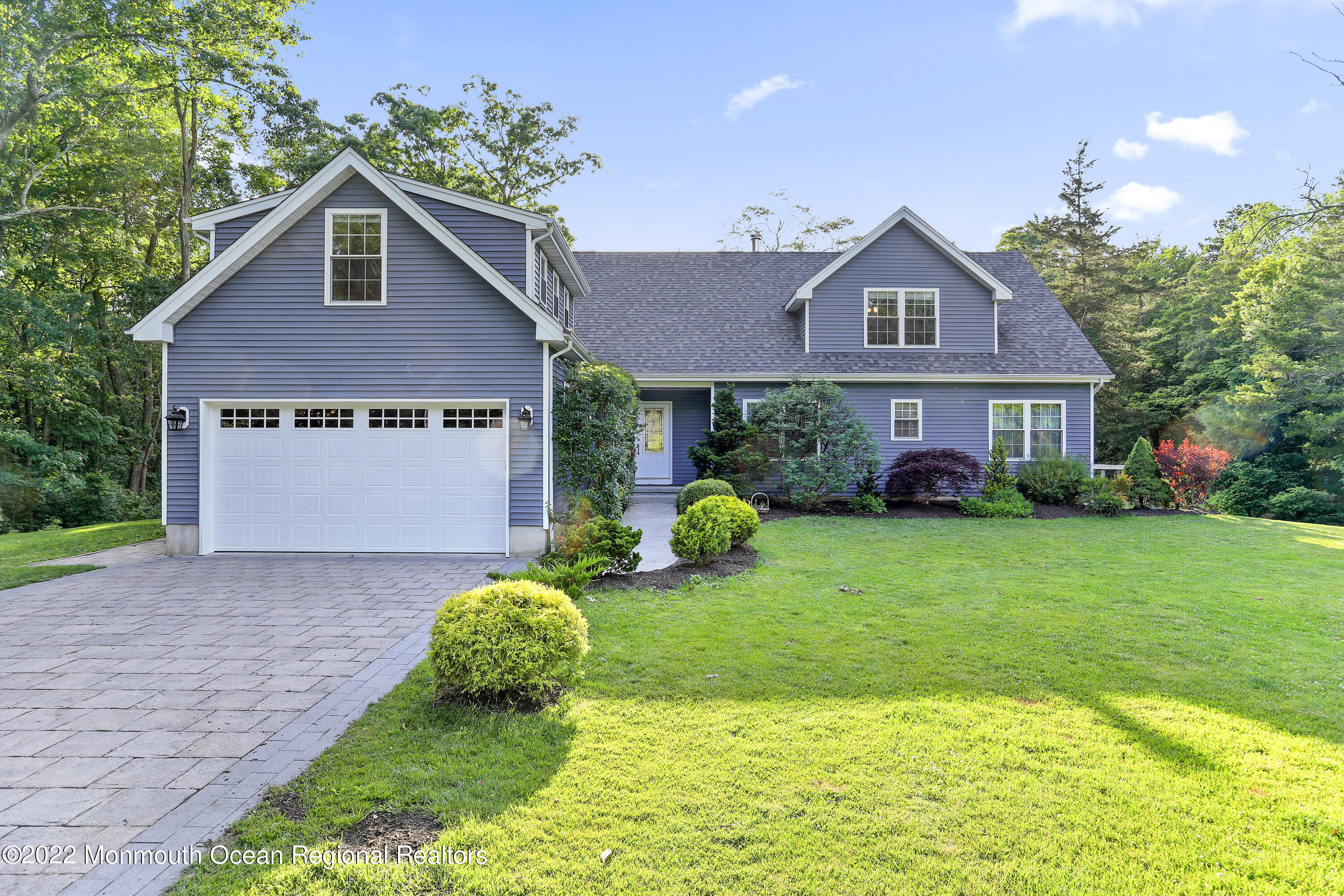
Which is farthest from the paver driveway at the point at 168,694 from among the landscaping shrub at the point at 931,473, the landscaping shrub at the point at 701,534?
the landscaping shrub at the point at 931,473

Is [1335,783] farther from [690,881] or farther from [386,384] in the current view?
[386,384]

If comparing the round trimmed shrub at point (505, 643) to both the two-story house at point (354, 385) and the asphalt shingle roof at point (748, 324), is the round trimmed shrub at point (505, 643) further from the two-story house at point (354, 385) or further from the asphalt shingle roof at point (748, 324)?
the asphalt shingle roof at point (748, 324)

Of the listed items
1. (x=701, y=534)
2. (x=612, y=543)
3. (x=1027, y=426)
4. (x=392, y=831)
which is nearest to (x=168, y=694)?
(x=392, y=831)

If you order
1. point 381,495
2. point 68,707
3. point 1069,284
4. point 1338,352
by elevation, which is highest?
point 1069,284

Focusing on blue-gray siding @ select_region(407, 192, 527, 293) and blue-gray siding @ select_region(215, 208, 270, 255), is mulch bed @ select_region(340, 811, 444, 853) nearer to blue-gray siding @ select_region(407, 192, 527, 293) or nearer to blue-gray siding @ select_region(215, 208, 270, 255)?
blue-gray siding @ select_region(407, 192, 527, 293)

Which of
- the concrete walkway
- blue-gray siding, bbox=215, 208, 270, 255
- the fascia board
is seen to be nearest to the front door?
the concrete walkway

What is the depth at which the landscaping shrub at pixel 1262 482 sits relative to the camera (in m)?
18.8

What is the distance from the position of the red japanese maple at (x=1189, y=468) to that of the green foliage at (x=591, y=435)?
14.6 meters

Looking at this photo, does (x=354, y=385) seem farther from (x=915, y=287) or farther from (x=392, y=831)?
(x=915, y=287)

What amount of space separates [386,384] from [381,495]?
5.78 feet

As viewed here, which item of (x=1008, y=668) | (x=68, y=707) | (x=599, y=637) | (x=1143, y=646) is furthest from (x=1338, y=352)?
(x=68, y=707)

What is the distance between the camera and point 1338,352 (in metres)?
18.5

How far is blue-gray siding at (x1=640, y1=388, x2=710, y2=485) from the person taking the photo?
57.1ft

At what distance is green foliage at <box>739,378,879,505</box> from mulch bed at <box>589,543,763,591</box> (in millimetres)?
5569
